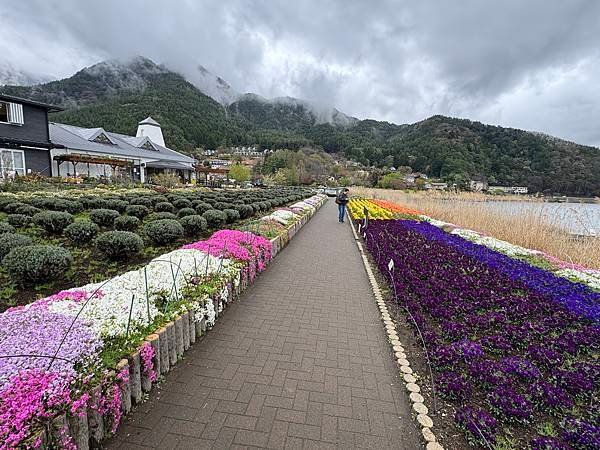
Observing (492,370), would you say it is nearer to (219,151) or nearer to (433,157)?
(433,157)

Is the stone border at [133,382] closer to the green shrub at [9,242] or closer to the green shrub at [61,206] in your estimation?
the green shrub at [9,242]

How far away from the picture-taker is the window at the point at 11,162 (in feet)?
59.2

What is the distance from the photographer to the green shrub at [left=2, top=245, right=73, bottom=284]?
4012 millimetres

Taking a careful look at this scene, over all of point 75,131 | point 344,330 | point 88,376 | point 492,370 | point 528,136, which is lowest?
point 344,330

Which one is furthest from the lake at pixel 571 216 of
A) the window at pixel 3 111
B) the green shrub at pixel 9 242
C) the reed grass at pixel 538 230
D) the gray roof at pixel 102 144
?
the gray roof at pixel 102 144

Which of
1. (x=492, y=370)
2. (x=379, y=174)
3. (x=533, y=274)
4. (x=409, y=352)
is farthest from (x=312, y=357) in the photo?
(x=379, y=174)

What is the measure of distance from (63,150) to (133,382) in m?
29.8

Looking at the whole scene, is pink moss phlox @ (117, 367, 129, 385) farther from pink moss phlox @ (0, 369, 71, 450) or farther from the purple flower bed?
the purple flower bed

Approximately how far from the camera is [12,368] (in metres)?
1.93

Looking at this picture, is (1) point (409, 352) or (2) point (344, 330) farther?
(2) point (344, 330)

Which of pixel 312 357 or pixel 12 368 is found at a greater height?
pixel 12 368

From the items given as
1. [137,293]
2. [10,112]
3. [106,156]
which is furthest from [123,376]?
[106,156]

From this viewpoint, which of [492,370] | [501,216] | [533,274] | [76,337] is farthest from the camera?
[501,216]

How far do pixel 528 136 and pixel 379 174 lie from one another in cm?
2367
